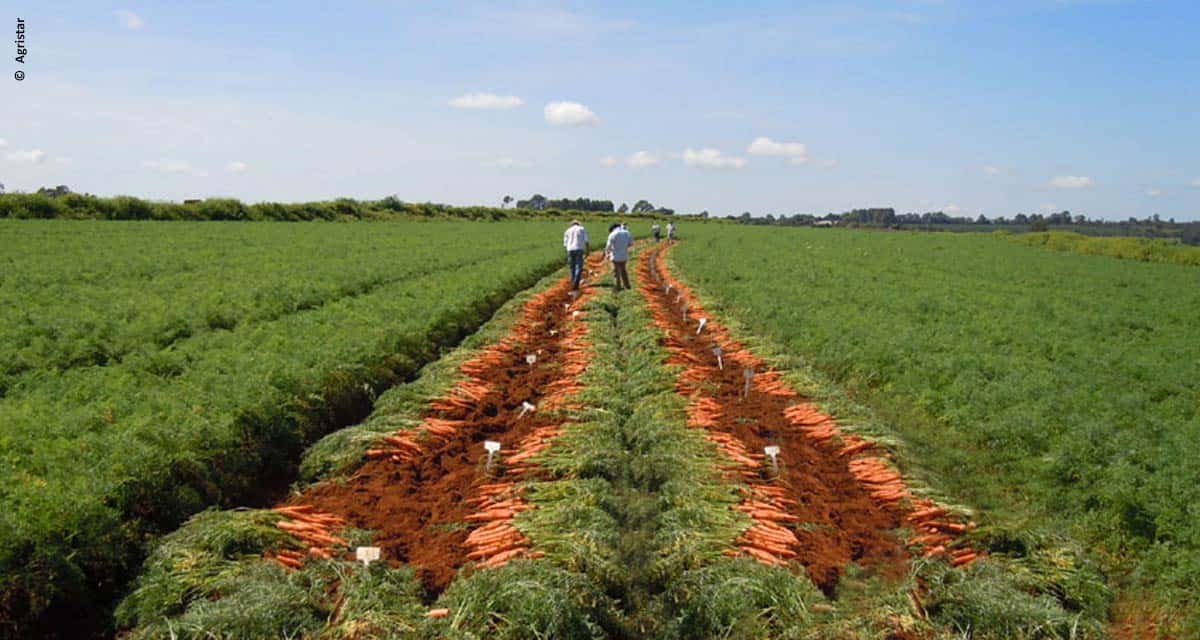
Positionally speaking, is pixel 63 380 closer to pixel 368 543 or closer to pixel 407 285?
pixel 368 543

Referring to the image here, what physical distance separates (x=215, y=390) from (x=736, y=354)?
348 inches

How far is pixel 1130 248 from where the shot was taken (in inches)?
2239

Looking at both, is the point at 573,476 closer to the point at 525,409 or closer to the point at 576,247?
the point at 525,409

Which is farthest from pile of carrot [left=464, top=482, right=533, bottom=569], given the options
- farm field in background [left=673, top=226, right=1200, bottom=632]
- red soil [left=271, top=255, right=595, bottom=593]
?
farm field in background [left=673, top=226, right=1200, bottom=632]

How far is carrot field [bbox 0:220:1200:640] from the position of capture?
556cm

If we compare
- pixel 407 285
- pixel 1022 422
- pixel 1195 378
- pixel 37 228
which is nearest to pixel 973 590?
pixel 1022 422

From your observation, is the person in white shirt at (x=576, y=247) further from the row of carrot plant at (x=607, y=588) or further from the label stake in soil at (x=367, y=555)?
the label stake in soil at (x=367, y=555)

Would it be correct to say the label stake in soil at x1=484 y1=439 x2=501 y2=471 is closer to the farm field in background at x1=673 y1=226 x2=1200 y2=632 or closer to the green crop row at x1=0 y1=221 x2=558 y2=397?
the farm field in background at x1=673 y1=226 x2=1200 y2=632

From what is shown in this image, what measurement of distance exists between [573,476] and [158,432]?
12.6 ft

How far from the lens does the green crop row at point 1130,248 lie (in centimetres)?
5212

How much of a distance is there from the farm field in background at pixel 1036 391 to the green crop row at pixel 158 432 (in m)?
6.93

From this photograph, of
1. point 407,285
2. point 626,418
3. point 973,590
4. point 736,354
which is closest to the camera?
point 973,590

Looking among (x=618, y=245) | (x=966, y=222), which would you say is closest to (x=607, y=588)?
(x=618, y=245)

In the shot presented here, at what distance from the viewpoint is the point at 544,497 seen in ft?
24.5
